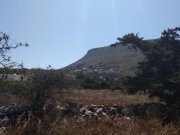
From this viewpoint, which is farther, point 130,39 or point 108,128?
point 130,39

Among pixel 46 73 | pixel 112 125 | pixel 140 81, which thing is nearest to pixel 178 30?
pixel 140 81

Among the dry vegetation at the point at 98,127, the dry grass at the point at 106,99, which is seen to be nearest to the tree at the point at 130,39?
the dry grass at the point at 106,99

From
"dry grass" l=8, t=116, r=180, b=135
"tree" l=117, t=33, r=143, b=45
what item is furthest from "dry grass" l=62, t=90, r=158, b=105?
"dry grass" l=8, t=116, r=180, b=135

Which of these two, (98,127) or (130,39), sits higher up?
(130,39)

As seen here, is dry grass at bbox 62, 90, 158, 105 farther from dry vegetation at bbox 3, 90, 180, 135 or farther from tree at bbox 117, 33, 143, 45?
dry vegetation at bbox 3, 90, 180, 135

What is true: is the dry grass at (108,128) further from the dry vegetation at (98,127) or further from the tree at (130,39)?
the tree at (130,39)

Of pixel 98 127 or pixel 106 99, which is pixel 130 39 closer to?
pixel 106 99

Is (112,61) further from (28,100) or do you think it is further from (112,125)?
(112,125)

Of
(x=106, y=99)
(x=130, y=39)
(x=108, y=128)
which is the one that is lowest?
(x=106, y=99)

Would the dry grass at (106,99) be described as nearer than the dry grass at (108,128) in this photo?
No

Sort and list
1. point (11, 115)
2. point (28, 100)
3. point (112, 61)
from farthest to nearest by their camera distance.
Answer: point (112, 61) → point (11, 115) → point (28, 100)

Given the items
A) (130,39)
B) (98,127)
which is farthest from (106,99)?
(98,127)
